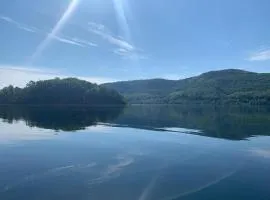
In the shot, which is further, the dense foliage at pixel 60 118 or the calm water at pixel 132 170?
the dense foliage at pixel 60 118

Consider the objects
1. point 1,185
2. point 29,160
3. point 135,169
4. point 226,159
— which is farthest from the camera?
point 226,159

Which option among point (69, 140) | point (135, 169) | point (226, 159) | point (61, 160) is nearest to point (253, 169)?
point (226, 159)

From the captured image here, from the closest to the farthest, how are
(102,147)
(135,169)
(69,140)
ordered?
(135,169) → (102,147) → (69,140)

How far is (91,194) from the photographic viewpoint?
1875cm

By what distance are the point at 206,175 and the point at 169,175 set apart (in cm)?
267

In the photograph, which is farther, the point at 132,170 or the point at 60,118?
the point at 60,118

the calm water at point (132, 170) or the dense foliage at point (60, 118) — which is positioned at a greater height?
the dense foliage at point (60, 118)

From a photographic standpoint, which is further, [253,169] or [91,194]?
[253,169]

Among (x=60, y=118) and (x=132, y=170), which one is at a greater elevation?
(x=60, y=118)

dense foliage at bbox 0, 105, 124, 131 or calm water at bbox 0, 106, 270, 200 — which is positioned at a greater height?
dense foliage at bbox 0, 105, 124, 131

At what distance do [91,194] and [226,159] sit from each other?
1543 cm

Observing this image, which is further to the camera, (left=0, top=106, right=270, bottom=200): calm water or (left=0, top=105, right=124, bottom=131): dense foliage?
(left=0, top=105, right=124, bottom=131): dense foliage

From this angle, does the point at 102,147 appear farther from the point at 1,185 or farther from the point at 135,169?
the point at 1,185

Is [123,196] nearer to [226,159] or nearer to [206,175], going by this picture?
[206,175]
